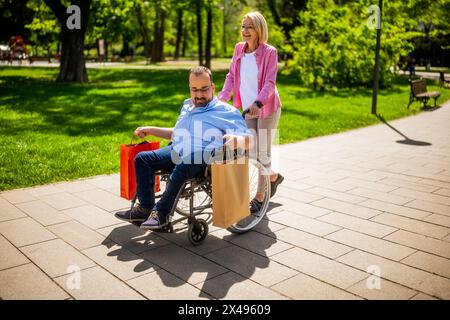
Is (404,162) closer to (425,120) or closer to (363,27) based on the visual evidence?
(425,120)

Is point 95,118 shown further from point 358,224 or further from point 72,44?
point 72,44

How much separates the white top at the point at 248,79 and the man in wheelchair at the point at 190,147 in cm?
85

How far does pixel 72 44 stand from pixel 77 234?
15.5 metres

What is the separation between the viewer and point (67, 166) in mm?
6227

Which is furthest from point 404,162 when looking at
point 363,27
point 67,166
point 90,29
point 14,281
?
point 90,29

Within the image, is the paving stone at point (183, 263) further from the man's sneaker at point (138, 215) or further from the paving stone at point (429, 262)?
the paving stone at point (429, 262)

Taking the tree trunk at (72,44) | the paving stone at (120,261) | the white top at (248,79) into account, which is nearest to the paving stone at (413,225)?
the white top at (248,79)

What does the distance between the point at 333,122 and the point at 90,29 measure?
58.0ft

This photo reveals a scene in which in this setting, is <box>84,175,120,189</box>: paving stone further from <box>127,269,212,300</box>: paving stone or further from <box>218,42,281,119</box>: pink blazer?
<box>127,269,212,300</box>: paving stone

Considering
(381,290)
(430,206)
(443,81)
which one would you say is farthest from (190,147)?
(443,81)

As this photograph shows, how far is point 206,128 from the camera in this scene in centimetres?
371

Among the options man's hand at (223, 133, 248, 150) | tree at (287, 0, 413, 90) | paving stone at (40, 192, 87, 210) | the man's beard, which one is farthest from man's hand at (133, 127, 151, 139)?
tree at (287, 0, 413, 90)

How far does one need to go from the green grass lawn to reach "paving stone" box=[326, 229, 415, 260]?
11.6 feet

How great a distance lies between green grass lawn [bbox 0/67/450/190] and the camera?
634 centimetres
